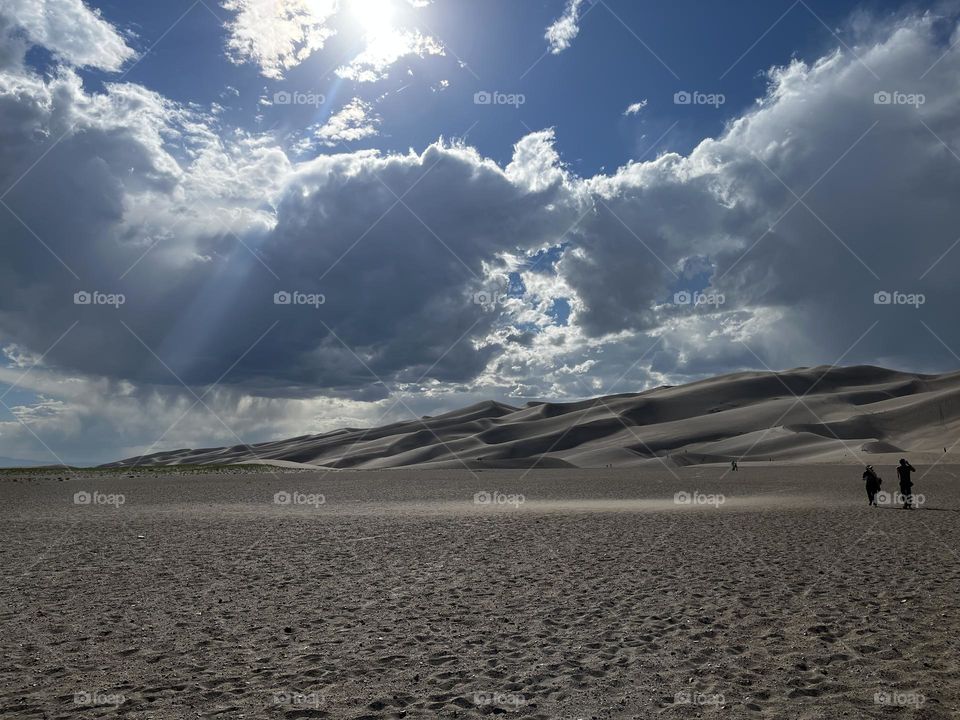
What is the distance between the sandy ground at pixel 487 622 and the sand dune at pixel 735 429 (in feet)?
236

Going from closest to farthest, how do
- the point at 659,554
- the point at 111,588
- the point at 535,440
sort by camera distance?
the point at 111,588
the point at 659,554
the point at 535,440

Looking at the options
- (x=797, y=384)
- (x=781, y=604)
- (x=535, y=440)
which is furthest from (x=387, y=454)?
(x=781, y=604)

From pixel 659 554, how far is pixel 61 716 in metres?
12.0

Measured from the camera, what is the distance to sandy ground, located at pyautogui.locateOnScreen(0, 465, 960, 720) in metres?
6.94

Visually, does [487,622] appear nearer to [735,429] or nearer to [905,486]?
[905,486]

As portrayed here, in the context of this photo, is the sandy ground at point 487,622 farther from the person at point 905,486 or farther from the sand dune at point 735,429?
the sand dune at point 735,429

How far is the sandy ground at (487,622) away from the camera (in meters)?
6.94

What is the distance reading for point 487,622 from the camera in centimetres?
979

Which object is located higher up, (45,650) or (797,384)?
(797,384)

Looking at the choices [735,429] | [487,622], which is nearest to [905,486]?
[487,622]

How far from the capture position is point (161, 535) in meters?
19.8

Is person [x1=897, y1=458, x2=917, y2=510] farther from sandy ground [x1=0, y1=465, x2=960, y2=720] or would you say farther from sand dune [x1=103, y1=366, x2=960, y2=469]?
sand dune [x1=103, y1=366, x2=960, y2=469]

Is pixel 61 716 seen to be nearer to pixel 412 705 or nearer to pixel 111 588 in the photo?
pixel 412 705

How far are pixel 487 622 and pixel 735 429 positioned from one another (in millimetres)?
139480
